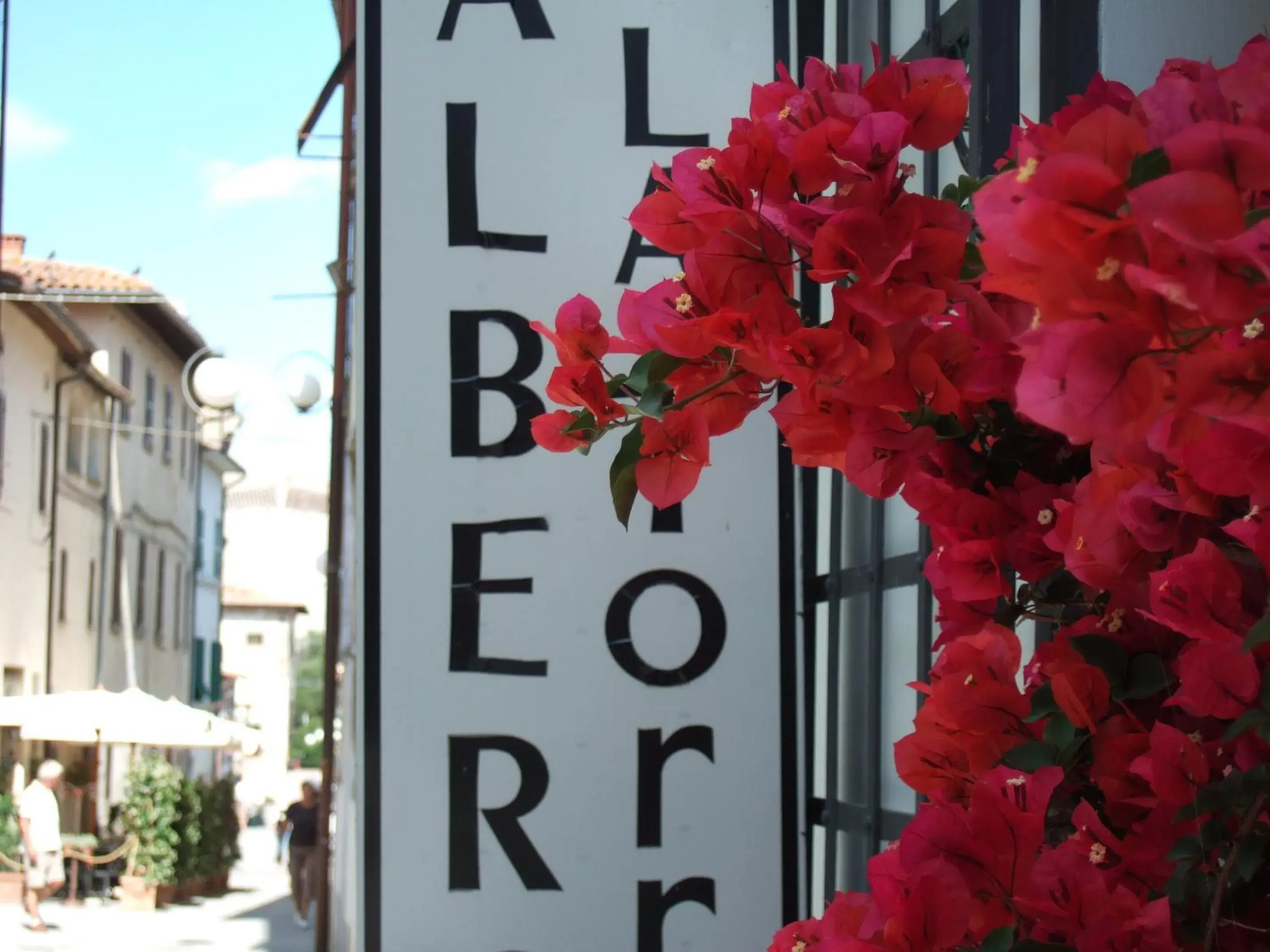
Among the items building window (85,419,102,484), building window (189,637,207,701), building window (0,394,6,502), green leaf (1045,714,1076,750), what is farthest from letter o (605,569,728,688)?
building window (189,637,207,701)

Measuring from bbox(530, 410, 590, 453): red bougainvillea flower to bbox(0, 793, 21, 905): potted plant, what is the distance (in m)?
19.0

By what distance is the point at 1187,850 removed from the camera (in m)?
0.93

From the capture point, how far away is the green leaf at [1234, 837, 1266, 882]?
877 mm

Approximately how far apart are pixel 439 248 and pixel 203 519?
3360 centimetres

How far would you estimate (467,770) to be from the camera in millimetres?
2309

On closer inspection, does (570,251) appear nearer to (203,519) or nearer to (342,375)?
(342,375)

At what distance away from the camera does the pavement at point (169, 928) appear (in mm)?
14633

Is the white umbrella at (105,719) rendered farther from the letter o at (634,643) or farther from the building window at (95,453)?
the letter o at (634,643)

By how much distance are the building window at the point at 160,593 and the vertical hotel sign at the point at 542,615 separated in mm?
28595

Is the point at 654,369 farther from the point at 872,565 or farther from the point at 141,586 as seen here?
the point at 141,586

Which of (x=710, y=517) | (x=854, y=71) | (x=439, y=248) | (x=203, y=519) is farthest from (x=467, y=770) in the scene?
(x=203, y=519)

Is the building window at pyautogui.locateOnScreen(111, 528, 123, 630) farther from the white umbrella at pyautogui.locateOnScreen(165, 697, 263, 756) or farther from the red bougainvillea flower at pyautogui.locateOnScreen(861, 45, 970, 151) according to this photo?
the red bougainvillea flower at pyautogui.locateOnScreen(861, 45, 970, 151)

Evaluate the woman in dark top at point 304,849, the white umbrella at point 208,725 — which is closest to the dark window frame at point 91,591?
the white umbrella at point 208,725

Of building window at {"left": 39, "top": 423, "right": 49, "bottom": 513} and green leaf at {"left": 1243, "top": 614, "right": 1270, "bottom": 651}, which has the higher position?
building window at {"left": 39, "top": 423, "right": 49, "bottom": 513}
